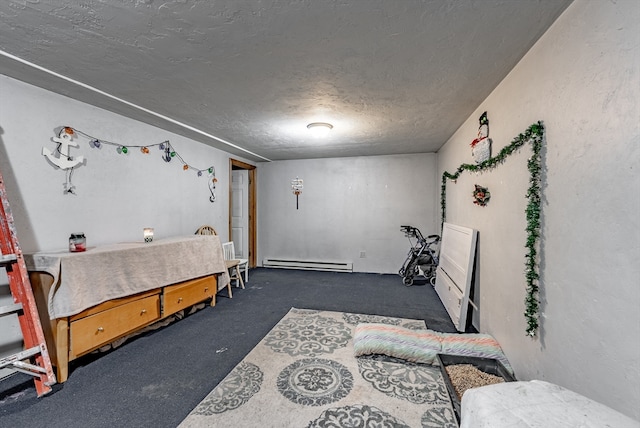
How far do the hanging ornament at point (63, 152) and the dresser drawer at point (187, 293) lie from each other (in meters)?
1.44

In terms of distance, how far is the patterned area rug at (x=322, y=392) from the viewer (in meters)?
1.57

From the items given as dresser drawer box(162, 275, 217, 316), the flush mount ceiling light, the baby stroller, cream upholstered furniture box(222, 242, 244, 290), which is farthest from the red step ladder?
the baby stroller

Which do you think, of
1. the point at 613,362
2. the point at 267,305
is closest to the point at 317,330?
the point at 267,305

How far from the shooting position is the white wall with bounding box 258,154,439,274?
197 inches

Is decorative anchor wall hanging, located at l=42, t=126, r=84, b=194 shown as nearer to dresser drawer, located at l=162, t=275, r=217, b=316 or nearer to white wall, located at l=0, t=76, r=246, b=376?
white wall, located at l=0, t=76, r=246, b=376

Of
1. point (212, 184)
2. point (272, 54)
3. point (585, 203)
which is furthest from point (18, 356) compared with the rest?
point (585, 203)

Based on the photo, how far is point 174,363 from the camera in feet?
7.12

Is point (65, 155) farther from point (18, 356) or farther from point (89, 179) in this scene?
point (18, 356)

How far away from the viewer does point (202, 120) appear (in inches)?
119

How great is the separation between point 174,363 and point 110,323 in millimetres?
651

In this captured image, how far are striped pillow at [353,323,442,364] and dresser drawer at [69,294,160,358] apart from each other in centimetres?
199

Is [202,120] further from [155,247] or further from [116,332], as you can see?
[116,332]

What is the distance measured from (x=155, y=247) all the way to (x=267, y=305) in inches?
59.3

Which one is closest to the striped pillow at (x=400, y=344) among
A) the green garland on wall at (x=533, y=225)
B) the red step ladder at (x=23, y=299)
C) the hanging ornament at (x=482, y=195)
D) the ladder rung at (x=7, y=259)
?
the green garland on wall at (x=533, y=225)
